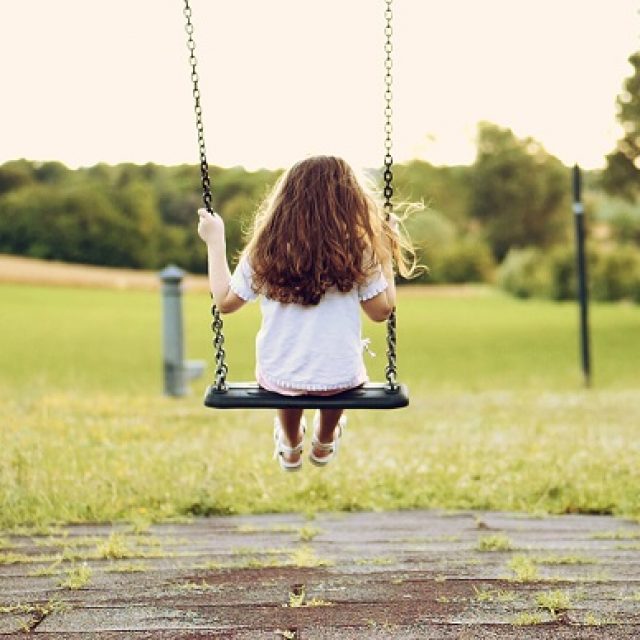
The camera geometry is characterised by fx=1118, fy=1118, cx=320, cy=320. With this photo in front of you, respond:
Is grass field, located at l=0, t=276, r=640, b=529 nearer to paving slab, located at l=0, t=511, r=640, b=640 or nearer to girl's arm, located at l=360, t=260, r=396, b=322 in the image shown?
paving slab, located at l=0, t=511, r=640, b=640

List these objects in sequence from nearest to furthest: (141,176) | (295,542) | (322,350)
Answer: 1. (322,350)
2. (295,542)
3. (141,176)

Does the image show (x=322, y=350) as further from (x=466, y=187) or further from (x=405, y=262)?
(x=466, y=187)

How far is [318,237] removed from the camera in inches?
144

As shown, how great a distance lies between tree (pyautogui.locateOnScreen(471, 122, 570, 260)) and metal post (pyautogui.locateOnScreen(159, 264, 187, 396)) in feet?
66.9

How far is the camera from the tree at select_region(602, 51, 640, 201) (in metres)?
19.8

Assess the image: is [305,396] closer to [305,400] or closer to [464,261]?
[305,400]

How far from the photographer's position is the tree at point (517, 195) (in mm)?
30156

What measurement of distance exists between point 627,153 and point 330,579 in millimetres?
18106

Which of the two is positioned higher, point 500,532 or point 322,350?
point 322,350

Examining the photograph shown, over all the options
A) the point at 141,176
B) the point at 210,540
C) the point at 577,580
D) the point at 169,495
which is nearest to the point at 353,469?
the point at 169,495

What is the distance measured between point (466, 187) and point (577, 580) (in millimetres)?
27448

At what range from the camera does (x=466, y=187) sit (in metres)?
30.6

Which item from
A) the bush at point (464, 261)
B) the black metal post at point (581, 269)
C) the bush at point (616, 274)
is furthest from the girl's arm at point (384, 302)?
the bush at point (464, 261)

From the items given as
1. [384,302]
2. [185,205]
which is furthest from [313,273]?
[185,205]
